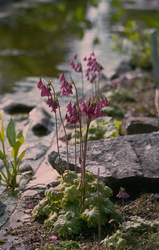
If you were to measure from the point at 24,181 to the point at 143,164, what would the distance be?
127cm

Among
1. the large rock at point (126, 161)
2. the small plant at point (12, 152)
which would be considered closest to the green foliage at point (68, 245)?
the large rock at point (126, 161)

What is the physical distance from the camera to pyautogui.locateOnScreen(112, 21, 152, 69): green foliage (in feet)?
31.0

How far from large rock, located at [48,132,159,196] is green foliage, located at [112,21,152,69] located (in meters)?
4.86

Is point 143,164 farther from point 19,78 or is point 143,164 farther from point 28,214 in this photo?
point 19,78

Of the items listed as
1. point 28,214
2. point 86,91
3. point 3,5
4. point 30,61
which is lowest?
point 28,214

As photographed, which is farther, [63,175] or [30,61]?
[30,61]

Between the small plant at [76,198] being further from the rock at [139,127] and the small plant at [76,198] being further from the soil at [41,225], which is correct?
the rock at [139,127]

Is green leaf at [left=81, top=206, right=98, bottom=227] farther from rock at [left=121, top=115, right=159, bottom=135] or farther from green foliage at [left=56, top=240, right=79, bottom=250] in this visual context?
rock at [left=121, top=115, right=159, bottom=135]

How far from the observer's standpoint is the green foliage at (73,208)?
3.61 m

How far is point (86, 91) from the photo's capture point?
7988 millimetres

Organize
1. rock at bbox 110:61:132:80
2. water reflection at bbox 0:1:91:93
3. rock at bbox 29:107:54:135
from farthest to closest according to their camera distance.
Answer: water reflection at bbox 0:1:91:93
rock at bbox 110:61:132:80
rock at bbox 29:107:54:135

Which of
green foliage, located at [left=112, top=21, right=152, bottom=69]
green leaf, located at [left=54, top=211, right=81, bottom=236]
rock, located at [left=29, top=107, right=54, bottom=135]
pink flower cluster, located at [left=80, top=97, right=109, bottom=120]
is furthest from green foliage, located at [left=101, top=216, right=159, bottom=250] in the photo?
green foliage, located at [left=112, top=21, right=152, bottom=69]

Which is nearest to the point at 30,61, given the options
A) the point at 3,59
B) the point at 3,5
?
the point at 3,59

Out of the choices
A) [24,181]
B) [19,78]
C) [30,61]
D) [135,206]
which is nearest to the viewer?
[135,206]
